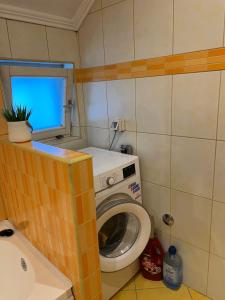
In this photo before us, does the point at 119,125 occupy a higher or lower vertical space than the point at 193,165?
higher

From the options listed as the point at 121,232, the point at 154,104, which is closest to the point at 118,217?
the point at 121,232

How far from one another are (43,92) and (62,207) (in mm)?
1368

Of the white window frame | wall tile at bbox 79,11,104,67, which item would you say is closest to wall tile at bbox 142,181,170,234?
the white window frame

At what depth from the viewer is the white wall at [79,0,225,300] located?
1.30 m

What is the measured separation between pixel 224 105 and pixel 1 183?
1413 millimetres

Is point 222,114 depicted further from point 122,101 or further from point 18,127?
point 18,127

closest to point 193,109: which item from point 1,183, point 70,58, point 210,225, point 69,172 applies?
point 210,225

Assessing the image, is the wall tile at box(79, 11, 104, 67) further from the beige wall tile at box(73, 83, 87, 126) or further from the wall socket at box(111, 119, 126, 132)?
the wall socket at box(111, 119, 126, 132)

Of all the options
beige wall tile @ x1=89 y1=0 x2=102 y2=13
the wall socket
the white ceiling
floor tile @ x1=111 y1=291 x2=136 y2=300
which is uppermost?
beige wall tile @ x1=89 y1=0 x2=102 y2=13

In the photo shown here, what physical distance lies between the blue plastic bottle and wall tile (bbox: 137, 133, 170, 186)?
1.78 ft

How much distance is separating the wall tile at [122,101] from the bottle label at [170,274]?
1065mm

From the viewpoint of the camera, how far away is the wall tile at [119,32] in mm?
1571

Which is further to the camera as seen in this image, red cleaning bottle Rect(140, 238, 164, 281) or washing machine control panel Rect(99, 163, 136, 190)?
red cleaning bottle Rect(140, 238, 164, 281)

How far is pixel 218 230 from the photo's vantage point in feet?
4.72
